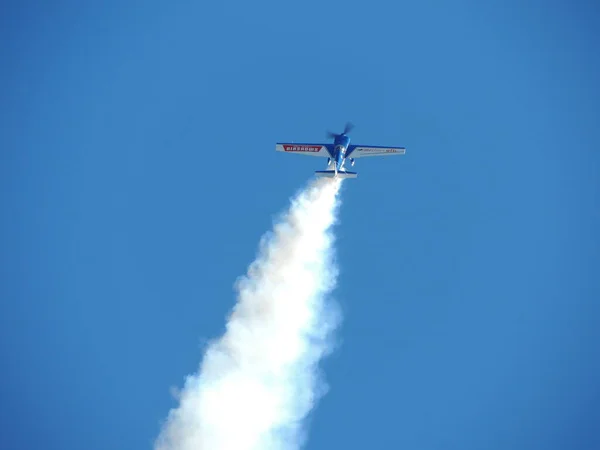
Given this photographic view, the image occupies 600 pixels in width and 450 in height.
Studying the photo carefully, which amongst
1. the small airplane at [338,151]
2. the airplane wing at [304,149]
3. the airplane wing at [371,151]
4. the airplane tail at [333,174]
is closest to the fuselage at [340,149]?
the small airplane at [338,151]

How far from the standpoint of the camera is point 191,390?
37.9 meters

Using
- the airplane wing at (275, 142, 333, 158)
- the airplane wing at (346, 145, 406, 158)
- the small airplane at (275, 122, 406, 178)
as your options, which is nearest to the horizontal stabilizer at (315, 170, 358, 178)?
the small airplane at (275, 122, 406, 178)

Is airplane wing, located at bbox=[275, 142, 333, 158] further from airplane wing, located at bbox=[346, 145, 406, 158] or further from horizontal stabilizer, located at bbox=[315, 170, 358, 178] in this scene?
horizontal stabilizer, located at bbox=[315, 170, 358, 178]

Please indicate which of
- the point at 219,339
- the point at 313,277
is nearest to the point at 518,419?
the point at 313,277

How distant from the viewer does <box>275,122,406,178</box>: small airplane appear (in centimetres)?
3781

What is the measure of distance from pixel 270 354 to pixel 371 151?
Result: 15.6 metres

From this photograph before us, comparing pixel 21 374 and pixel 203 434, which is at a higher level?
→ pixel 21 374

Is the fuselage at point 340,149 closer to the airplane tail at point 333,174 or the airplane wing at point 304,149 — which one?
the airplane tail at point 333,174

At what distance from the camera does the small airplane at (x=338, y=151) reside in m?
37.8

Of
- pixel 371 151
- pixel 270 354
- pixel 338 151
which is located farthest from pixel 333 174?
pixel 270 354

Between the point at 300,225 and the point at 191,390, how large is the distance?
524 inches

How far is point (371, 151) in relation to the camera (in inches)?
1631

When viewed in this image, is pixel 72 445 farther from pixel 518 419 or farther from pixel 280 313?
pixel 518 419

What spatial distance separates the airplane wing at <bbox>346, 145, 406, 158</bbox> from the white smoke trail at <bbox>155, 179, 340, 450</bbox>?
2.72 m
